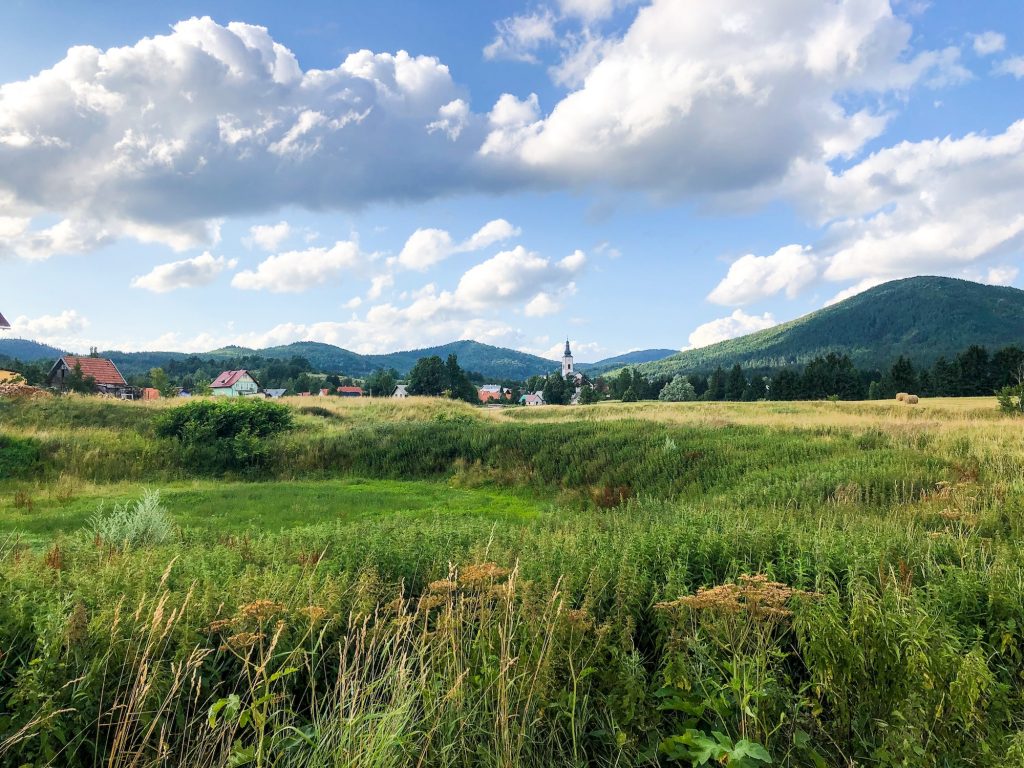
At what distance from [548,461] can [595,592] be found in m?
13.8

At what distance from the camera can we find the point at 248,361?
542 feet

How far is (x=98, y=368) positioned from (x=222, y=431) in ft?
150

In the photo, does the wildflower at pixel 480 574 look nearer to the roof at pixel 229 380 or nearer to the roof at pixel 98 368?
the roof at pixel 98 368

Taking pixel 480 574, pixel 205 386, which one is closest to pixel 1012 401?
pixel 480 574

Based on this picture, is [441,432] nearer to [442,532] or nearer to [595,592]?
[442,532]

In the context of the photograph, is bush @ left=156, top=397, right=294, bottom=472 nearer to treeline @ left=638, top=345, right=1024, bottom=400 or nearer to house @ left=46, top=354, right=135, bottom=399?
house @ left=46, top=354, right=135, bottom=399

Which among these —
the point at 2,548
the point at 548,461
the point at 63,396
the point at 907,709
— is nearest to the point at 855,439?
the point at 548,461

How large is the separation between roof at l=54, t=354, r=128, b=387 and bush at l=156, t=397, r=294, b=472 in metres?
40.2

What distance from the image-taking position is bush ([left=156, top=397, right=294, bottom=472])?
68.8ft

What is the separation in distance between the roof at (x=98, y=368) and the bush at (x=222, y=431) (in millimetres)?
40222

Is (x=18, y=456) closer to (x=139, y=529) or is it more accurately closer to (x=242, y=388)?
(x=139, y=529)

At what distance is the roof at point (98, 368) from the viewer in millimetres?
54719

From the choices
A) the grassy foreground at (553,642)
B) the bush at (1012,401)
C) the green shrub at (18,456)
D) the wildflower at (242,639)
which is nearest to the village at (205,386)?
the green shrub at (18,456)

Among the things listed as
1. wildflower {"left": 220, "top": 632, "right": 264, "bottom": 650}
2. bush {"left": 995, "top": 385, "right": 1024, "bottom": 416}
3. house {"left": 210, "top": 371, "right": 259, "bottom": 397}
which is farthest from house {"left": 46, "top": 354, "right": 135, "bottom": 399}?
bush {"left": 995, "top": 385, "right": 1024, "bottom": 416}
